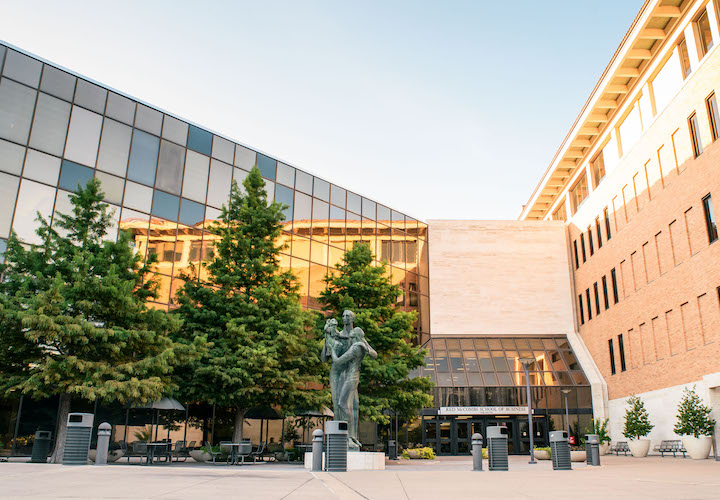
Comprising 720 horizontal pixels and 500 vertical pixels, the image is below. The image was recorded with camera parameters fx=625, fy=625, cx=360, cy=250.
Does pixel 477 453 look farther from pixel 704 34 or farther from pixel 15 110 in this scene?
pixel 15 110

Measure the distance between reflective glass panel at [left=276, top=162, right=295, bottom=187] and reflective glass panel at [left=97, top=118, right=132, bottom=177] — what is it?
8855 mm

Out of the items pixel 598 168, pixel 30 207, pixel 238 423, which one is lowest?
pixel 238 423

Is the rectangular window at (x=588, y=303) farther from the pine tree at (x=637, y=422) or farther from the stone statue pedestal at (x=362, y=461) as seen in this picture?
the stone statue pedestal at (x=362, y=461)

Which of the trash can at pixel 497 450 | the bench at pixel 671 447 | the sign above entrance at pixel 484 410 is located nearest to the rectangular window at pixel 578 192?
A: the sign above entrance at pixel 484 410

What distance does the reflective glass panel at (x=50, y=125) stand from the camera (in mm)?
25766

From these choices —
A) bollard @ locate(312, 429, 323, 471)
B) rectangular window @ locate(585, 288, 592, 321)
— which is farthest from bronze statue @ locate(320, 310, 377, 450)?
rectangular window @ locate(585, 288, 592, 321)

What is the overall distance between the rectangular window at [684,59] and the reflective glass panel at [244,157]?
21181 mm

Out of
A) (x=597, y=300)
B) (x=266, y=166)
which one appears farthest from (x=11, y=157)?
(x=597, y=300)

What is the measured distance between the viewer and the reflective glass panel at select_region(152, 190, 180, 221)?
2912 centimetres

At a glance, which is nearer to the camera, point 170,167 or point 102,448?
point 102,448

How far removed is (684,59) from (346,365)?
2191cm

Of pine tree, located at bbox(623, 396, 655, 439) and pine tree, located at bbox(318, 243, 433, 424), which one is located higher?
pine tree, located at bbox(318, 243, 433, 424)

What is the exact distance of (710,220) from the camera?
82.7ft

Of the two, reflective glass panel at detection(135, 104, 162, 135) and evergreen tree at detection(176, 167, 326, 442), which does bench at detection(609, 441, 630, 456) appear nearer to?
evergreen tree at detection(176, 167, 326, 442)
